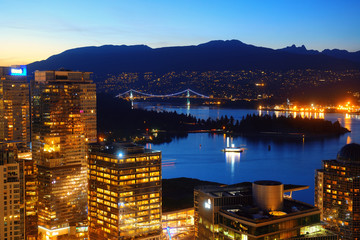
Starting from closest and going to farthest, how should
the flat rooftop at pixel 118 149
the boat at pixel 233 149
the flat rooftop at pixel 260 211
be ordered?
the flat rooftop at pixel 260 211, the flat rooftop at pixel 118 149, the boat at pixel 233 149

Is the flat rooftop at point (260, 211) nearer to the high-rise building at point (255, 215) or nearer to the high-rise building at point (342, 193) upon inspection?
the high-rise building at point (255, 215)

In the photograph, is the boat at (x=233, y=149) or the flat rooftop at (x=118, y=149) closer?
the flat rooftop at (x=118, y=149)

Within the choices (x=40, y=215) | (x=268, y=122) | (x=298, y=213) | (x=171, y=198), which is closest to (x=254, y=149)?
(x=268, y=122)

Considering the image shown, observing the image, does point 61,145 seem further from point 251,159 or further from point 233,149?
point 233,149

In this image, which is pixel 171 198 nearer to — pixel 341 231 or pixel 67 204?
pixel 67 204

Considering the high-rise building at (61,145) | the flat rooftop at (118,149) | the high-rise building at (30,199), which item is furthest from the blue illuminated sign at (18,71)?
the flat rooftop at (118,149)

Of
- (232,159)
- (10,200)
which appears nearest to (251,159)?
(232,159)
